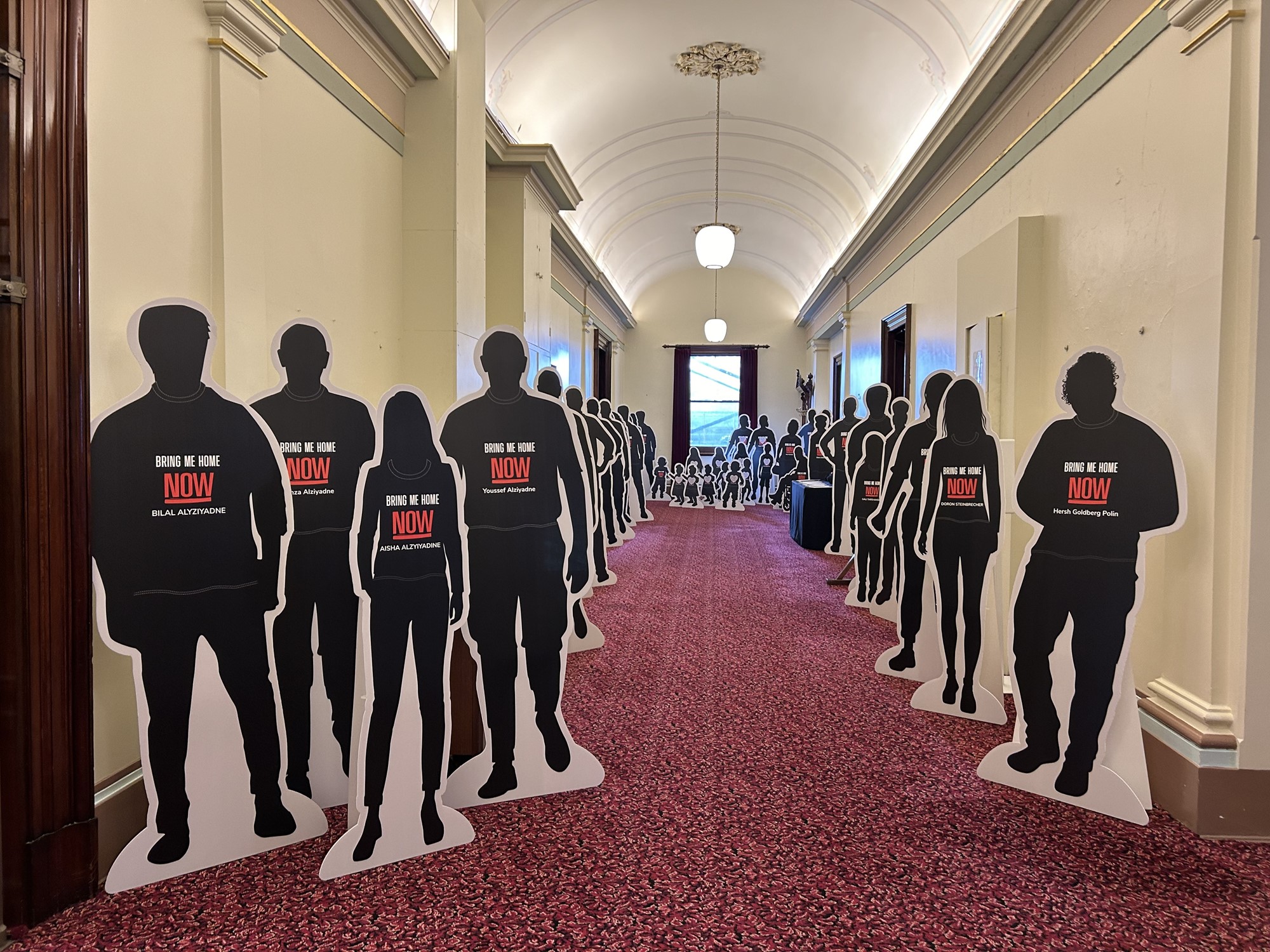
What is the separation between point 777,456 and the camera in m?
14.5

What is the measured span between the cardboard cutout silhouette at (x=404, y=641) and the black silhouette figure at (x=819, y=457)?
23.7 ft

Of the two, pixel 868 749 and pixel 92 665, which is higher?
pixel 92 665

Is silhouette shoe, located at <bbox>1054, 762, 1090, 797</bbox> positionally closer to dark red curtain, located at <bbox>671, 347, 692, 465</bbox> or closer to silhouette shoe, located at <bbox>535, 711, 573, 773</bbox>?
silhouette shoe, located at <bbox>535, 711, 573, 773</bbox>

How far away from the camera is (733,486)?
1352 centimetres

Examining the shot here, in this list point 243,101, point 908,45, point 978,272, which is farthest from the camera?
point 908,45

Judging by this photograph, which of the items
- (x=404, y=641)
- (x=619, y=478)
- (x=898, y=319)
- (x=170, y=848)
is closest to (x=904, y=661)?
(x=404, y=641)

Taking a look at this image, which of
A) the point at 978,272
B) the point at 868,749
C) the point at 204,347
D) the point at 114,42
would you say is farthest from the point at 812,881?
the point at 978,272

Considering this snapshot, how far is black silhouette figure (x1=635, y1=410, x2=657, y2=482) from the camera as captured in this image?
41.6 ft

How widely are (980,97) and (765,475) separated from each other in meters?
9.15

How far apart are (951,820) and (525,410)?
2.03m

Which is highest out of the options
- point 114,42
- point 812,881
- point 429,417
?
point 114,42

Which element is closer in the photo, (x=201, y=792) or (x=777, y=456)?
(x=201, y=792)

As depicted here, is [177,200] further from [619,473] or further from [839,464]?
[839,464]

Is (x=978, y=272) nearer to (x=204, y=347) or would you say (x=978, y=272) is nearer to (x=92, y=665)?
(x=204, y=347)
